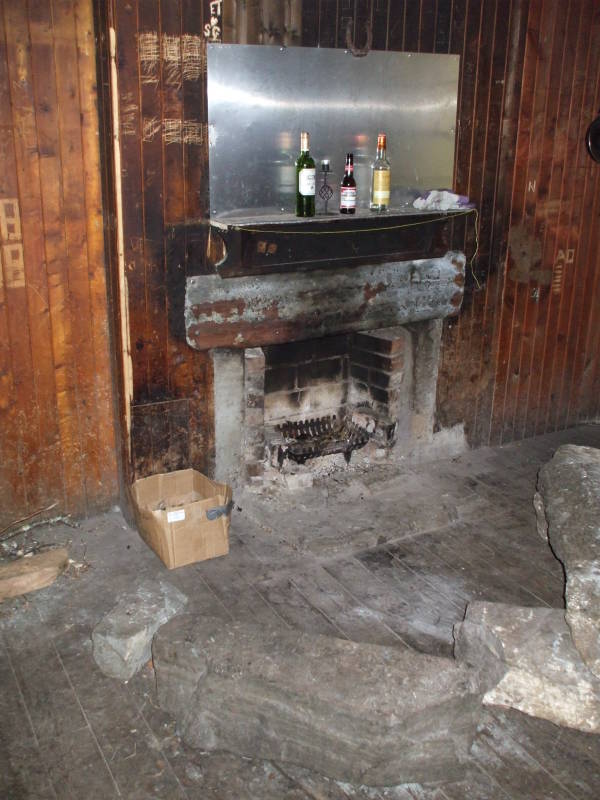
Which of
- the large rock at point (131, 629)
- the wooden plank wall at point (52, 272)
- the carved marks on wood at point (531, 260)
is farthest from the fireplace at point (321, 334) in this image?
the large rock at point (131, 629)

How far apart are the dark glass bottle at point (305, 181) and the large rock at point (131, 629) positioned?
1.88 m

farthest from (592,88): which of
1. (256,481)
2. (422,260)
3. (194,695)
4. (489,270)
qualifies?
(194,695)

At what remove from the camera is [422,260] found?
4285mm

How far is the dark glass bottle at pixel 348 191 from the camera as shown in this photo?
3840 millimetres

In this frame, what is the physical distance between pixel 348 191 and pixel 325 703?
240 centimetres

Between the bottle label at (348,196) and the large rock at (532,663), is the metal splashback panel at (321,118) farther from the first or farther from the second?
the large rock at (532,663)

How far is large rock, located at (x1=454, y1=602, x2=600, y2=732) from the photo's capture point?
2.71 metres

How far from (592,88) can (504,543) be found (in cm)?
277

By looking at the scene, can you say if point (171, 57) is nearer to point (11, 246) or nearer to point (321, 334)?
point (11, 246)

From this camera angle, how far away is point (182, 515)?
11.6 ft

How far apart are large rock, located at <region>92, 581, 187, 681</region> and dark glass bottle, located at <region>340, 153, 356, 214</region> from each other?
79.5 inches

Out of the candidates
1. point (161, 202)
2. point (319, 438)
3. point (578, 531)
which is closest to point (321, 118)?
point (161, 202)

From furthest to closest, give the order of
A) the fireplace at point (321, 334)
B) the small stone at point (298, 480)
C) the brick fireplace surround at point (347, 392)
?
1. the small stone at point (298, 480)
2. the brick fireplace surround at point (347, 392)
3. the fireplace at point (321, 334)

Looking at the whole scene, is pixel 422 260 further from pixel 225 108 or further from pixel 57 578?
pixel 57 578
